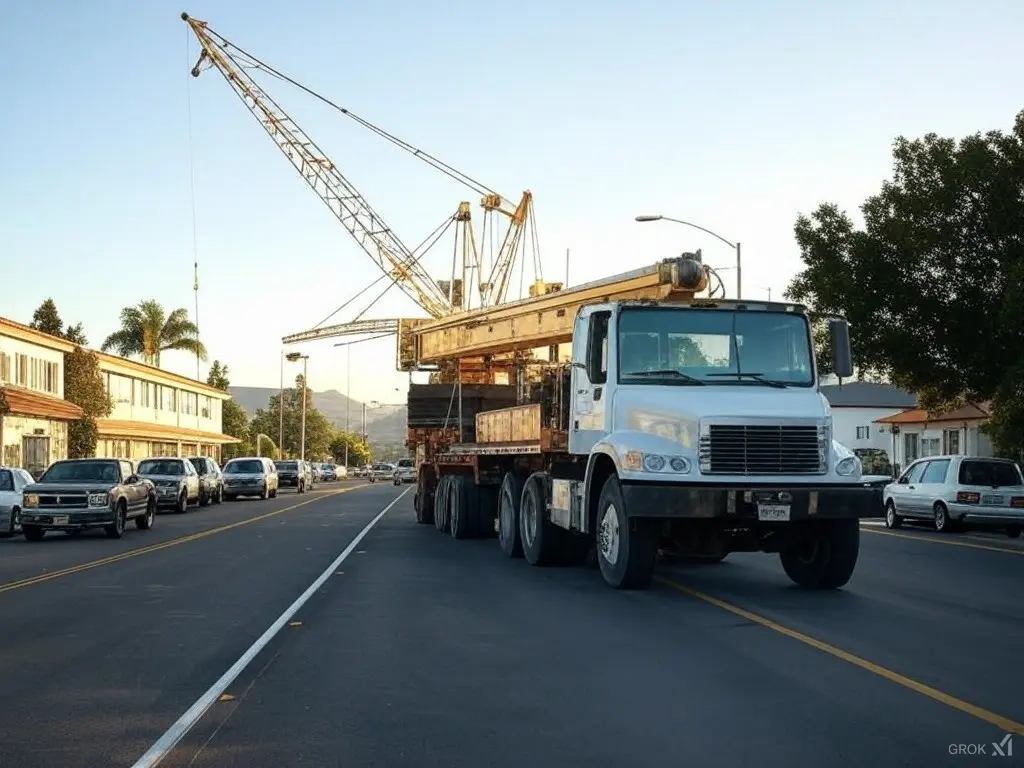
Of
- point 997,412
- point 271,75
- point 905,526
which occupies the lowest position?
point 905,526

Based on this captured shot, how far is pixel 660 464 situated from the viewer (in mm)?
13547

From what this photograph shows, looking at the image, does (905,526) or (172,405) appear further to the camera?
(172,405)

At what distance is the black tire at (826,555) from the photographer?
14.2 meters

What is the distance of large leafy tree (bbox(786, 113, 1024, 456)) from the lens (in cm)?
2856

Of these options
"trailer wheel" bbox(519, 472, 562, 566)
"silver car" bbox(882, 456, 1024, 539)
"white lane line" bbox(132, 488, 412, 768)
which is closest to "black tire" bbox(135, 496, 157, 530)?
"trailer wheel" bbox(519, 472, 562, 566)

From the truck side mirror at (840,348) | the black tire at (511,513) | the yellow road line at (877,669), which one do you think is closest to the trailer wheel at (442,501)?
the black tire at (511,513)

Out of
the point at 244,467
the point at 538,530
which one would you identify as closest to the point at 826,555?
the point at 538,530

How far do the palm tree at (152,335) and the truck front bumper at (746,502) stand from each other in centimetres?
6952

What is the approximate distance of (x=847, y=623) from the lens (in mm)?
11688

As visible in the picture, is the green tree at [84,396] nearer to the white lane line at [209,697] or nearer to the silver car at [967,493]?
the silver car at [967,493]

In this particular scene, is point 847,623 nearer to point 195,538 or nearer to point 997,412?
point 195,538

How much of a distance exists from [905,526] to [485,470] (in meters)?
14.0

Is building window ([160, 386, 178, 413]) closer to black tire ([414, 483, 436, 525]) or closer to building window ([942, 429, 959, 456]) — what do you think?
building window ([942, 429, 959, 456])

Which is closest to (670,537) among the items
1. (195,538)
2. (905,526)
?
(195,538)
